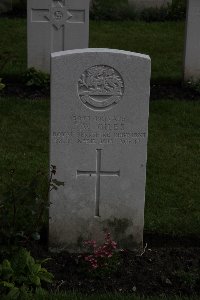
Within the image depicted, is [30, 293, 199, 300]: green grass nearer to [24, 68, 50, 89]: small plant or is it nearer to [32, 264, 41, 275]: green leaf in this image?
[32, 264, 41, 275]: green leaf

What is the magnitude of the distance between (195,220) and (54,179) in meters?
1.43

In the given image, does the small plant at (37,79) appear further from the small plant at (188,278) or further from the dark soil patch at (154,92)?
the small plant at (188,278)

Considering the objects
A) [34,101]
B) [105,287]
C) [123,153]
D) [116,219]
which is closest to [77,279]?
[105,287]

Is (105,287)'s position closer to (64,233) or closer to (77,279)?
(77,279)

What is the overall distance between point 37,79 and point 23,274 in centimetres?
480

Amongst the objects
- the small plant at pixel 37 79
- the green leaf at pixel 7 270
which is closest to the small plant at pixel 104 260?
the green leaf at pixel 7 270

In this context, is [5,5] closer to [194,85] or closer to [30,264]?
[194,85]

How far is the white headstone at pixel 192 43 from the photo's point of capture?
9.40 meters

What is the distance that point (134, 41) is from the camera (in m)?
12.1

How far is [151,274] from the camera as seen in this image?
5324 millimetres

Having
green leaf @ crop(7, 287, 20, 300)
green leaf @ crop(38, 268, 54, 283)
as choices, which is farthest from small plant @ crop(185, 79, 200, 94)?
green leaf @ crop(7, 287, 20, 300)

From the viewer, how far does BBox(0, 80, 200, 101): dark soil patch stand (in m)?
9.24

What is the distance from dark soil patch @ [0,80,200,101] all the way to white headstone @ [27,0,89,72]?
1.57 feet

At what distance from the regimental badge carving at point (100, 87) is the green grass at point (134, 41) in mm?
4685
